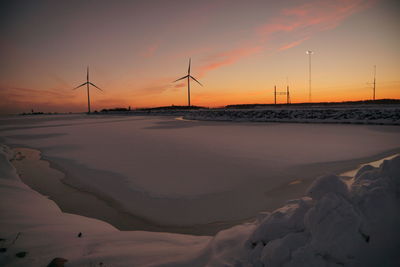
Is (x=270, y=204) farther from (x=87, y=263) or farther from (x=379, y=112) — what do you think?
(x=379, y=112)

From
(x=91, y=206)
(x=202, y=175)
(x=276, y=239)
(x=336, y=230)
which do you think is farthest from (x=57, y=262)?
(x=202, y=175)

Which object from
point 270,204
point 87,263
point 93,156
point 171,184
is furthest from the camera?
point 93,156

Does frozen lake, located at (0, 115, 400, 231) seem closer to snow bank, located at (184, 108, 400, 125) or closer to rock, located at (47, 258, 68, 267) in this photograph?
rock, located at (47, 258, 68, 267)

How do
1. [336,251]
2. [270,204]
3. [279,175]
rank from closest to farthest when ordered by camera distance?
[336,251] → [270,204] → [279,175]

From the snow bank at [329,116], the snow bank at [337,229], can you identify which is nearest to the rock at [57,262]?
the snow bank at [337,229]

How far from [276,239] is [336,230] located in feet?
1.63

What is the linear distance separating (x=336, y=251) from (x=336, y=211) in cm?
32

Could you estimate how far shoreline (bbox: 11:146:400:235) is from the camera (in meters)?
3.26

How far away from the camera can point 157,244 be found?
8.95ft

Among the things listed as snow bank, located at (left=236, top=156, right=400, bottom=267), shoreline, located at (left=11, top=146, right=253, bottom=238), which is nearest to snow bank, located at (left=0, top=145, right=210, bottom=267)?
shoreline, located at (left=11, top=146, right=253, bottom=238)

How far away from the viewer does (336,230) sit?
190cm

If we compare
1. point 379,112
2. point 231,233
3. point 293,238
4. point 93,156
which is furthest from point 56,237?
point 379,112

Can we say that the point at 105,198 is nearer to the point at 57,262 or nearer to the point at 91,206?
the point at 91,206

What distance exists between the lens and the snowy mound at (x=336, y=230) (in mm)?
1858
